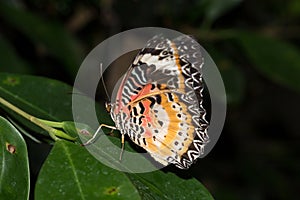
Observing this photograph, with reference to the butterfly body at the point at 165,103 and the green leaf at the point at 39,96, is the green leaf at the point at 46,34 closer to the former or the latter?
the green leaf at the point at 39,96

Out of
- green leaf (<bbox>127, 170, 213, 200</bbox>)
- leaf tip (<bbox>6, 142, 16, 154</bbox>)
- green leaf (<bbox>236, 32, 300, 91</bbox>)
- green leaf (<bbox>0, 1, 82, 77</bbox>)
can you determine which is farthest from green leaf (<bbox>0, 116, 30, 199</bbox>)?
green leaf (<bbox>236, 32, 300, 91</bbox>)

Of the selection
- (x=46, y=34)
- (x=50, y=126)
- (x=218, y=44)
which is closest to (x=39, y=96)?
(x=50, y=126)

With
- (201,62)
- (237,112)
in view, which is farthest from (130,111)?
(237,112)

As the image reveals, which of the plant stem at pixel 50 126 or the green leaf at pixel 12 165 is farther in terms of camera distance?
the plant stem at pixel 50 126

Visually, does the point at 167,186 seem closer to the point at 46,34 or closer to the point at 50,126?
the point at 50,126

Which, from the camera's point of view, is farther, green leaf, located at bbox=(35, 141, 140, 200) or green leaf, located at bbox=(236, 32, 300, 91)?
green leaf, located at bbox=(236, 32, 300, 91)

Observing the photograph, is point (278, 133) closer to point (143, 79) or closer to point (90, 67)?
point (90, 67)

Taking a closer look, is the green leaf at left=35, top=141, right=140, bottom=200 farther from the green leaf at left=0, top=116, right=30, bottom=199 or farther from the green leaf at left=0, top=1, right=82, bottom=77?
the green leaf at left=0, top=1, right=82, bottom=77

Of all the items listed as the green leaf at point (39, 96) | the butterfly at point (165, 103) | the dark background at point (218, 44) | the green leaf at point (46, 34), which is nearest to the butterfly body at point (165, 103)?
the butterfly at point (165, 103)
